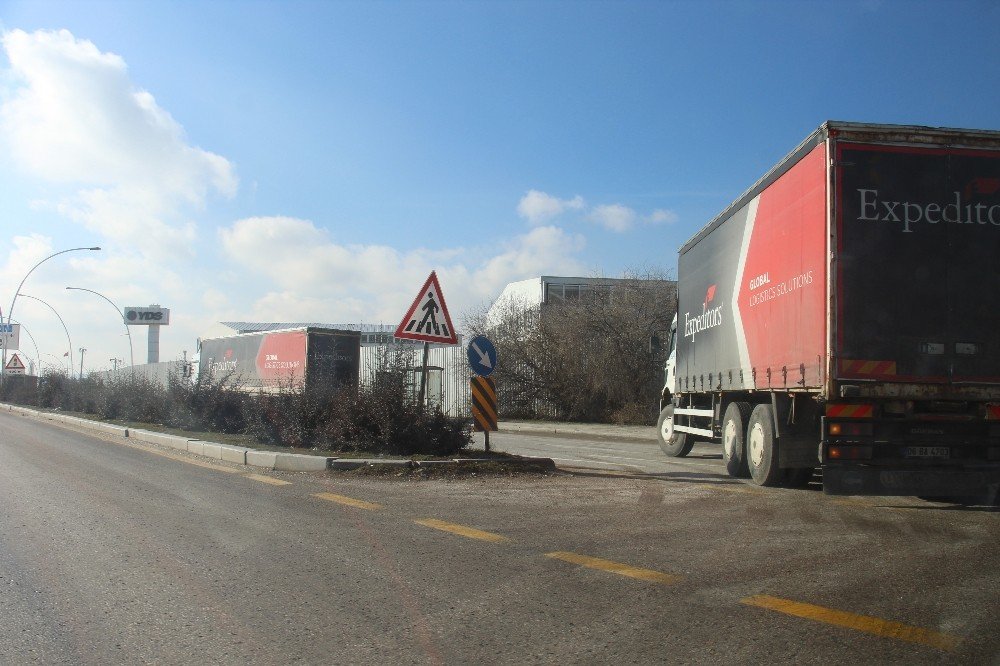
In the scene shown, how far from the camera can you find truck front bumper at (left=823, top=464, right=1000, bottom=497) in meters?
8.18

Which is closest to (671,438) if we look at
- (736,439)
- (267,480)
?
(736,439)

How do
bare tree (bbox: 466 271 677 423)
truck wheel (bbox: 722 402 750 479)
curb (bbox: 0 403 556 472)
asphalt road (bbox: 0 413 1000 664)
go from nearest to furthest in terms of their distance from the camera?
asphalt road (bbox: 0 413 1000 664) → truck wheel (bbox: 722 402 750 479) → curb (bbox: 0 403 556 472) → bare tree (bbox: 466 271 677 423)

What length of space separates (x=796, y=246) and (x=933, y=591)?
4887 millimetres

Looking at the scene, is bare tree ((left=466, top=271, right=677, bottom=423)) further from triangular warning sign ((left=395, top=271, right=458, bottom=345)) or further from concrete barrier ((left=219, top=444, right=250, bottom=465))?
concrete barrier ((left=219, top=444, right=250, bottom=465))

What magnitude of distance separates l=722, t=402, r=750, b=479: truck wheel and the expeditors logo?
154 centimetres

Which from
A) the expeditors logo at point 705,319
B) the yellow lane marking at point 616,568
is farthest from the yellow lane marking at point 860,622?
the expeditors logo at point 705,319

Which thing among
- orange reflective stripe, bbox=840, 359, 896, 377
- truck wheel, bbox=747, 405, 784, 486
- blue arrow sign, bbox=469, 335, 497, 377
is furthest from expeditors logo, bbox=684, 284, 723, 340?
orange reflective stripe, bbox=840, 359, 896, 377

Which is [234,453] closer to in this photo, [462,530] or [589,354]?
[462,530]

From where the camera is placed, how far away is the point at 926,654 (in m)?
4.04

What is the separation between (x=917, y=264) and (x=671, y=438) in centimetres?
779

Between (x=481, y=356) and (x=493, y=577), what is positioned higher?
(x=481, y=356)

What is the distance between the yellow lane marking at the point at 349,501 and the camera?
853 cm

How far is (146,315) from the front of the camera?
327 feet

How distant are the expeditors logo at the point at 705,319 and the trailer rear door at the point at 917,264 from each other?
3753 millimetres
